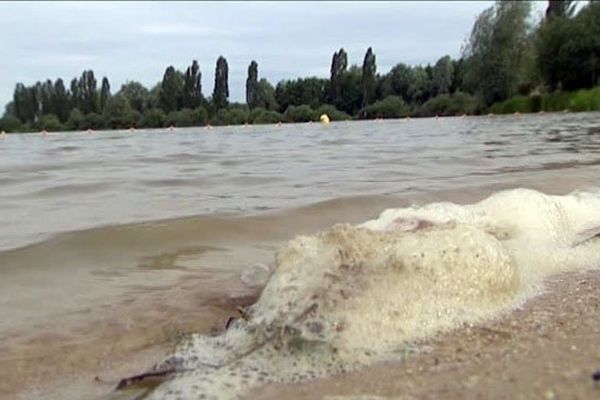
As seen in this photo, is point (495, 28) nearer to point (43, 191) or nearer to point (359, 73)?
point (359, 73)

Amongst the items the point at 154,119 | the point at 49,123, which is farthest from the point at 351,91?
the point at 49,123

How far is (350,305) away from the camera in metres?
2.44

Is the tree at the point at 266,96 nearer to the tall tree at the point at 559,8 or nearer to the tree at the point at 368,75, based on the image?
the tree at the point at 368,75

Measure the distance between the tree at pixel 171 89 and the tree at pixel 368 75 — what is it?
16823 millimetres

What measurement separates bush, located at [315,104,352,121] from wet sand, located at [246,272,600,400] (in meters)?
59.2

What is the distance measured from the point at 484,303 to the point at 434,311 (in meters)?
0.27

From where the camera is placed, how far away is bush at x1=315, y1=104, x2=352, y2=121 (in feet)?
203

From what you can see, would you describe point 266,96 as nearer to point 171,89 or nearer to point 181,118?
point 181,118

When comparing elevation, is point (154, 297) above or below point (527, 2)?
below

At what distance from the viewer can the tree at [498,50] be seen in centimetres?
5984

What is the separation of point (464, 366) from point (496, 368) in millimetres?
101

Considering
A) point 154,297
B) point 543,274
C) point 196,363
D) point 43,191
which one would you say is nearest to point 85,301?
point 154,297

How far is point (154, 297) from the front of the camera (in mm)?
3695

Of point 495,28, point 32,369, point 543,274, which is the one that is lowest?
point 32,369
